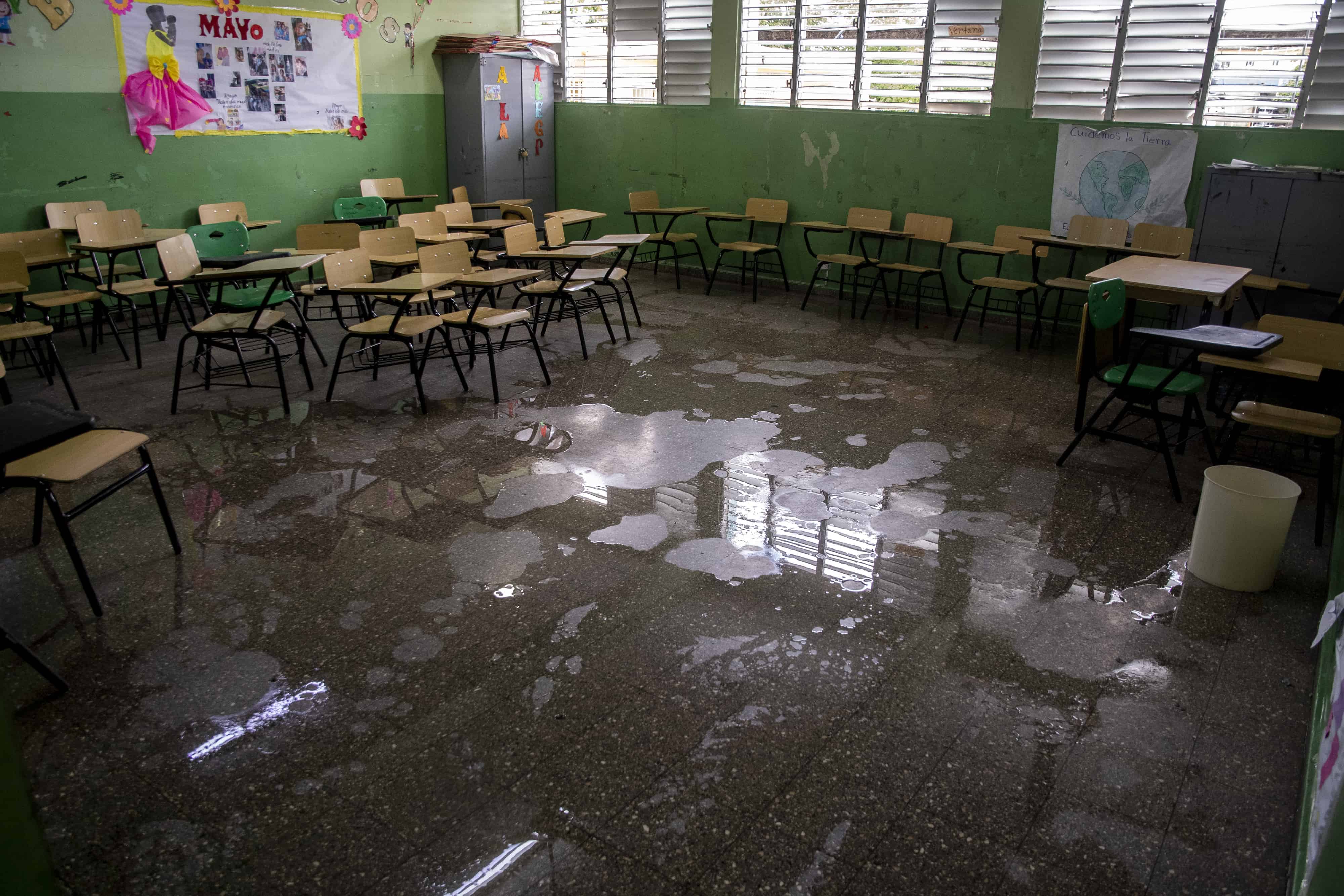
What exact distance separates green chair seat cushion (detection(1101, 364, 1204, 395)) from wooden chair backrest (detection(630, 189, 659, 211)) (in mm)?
5420

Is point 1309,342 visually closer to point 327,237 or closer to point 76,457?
point 76,457

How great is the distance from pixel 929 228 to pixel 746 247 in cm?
167

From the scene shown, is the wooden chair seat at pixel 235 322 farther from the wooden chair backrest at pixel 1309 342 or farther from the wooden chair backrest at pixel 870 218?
the wooden chair backrest at pixel 1309 342

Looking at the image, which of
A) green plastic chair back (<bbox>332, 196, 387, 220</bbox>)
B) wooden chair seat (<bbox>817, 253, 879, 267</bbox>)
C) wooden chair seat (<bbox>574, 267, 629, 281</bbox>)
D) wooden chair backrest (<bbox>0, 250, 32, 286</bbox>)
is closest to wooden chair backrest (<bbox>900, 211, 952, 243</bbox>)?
wooden chair seat (<bbox>817, 253, 879, 267</bbox>)

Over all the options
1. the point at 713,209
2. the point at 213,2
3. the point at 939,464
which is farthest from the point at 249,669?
the point at 713,209

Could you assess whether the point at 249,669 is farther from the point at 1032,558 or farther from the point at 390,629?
the point at 1032,558

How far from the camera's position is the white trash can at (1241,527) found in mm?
3307

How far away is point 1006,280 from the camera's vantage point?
721cm

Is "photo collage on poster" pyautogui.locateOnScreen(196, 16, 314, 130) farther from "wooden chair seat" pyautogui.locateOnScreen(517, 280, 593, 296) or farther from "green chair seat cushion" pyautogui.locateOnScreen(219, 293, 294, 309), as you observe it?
"wooden chair seat" pyautogui.locateOnScreen(517, 280, 593, 296)

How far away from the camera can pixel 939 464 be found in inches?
182

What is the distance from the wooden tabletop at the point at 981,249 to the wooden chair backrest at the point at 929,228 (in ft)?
0.69

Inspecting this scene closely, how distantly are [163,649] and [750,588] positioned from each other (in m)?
2.02

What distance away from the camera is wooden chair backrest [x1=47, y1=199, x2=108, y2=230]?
21.8 ft

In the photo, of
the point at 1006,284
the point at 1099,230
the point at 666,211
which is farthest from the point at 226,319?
the point at 1099,230
